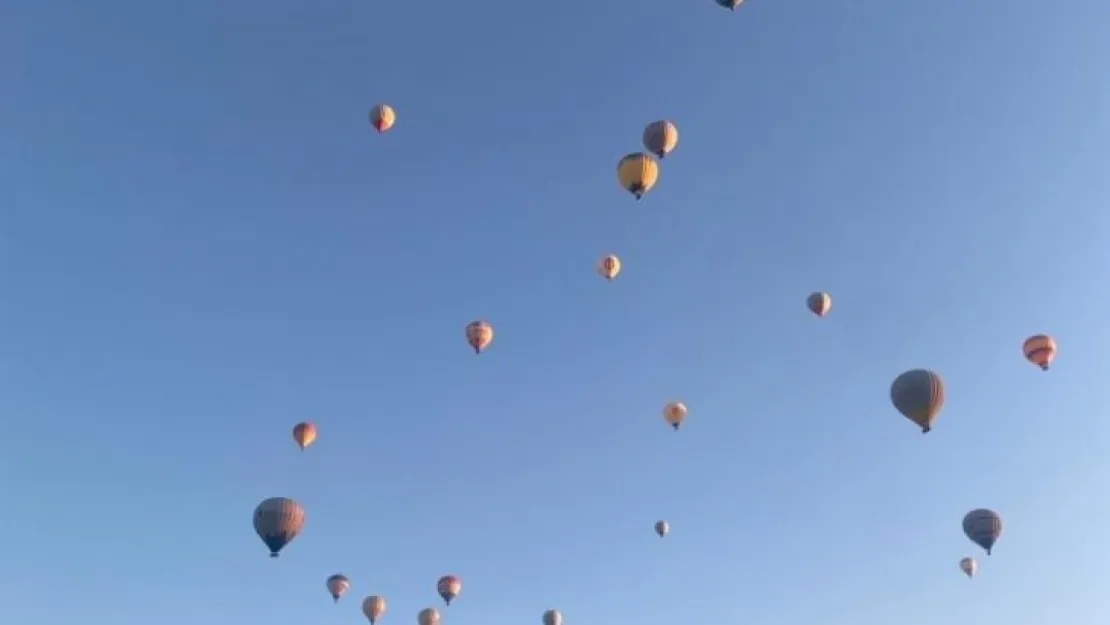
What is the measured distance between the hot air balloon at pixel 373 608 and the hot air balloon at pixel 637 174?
25254 millimetres

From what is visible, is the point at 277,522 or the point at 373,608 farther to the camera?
the point at 373,608

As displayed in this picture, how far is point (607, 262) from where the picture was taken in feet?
144

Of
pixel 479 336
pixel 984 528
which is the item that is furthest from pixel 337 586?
pixel 984 528

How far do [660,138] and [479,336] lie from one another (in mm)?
12497

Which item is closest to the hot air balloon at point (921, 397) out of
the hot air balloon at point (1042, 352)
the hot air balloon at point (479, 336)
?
the hot air balloon at point (1042, 352)

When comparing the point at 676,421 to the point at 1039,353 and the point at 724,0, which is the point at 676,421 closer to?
the point at 1039,353

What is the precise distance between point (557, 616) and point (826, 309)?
24031 millimetres

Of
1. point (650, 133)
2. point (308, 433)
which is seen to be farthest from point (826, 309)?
point (308, 433)

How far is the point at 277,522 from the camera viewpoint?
36094mm

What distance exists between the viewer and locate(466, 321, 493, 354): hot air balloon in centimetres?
4328

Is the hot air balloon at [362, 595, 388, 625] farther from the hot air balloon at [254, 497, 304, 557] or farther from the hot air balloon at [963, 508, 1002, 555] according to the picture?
the hot air balloon at [963, 508, 1002, 555]

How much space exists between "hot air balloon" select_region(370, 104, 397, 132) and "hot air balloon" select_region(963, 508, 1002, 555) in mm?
29858

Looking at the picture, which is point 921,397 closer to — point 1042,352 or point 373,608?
point 1042,352

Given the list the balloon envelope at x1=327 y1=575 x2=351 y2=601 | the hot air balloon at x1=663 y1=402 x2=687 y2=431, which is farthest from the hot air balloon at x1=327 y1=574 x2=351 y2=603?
the hot air balloon at x1=663 y1=402 x2=687 y2=431
